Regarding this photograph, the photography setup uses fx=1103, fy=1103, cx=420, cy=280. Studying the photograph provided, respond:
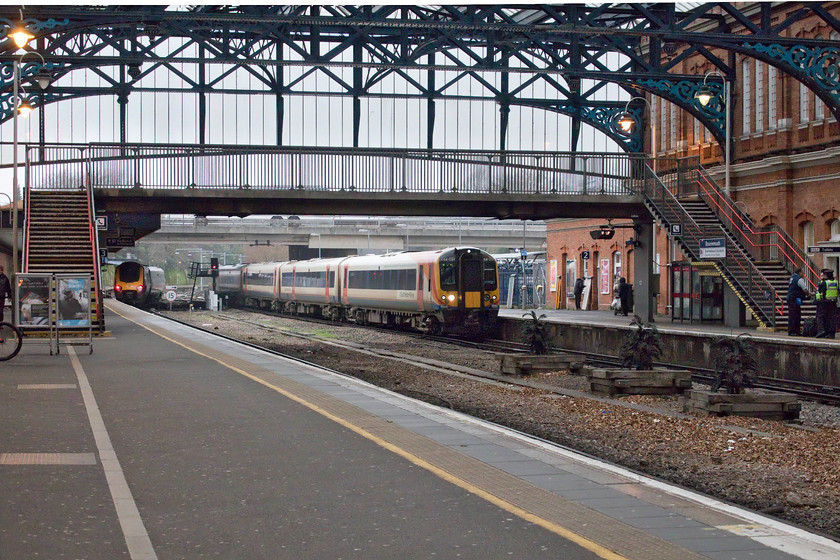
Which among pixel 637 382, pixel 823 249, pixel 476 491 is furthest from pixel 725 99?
pixel 476 491

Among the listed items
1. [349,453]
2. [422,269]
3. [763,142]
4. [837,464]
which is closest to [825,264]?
[763,142]

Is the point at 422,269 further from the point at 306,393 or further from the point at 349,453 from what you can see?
the point at 349,453

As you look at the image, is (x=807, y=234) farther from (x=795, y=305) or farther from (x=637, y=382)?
(x=637, y=382)

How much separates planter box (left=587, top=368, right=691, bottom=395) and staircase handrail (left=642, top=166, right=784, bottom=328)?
1288 centimetres

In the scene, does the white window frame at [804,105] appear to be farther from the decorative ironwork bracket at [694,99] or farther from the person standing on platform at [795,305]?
the person standing on platform at [795,305]

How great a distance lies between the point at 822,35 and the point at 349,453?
93.7ft

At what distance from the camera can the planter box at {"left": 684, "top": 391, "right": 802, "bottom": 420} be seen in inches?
567

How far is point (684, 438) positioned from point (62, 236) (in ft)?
76.2

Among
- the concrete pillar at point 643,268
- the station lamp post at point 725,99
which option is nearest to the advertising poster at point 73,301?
the station lamp post at point 725,99

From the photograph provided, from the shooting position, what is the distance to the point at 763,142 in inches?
1441

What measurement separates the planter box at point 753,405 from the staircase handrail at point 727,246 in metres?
15.5

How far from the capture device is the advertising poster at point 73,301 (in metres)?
22.2

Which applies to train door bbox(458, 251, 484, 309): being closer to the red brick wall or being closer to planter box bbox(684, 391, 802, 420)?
the red brick wall

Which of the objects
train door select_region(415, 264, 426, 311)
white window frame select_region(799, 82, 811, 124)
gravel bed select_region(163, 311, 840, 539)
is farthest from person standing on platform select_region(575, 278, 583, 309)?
gravel bed select_region(163, 311, 840, 539)
